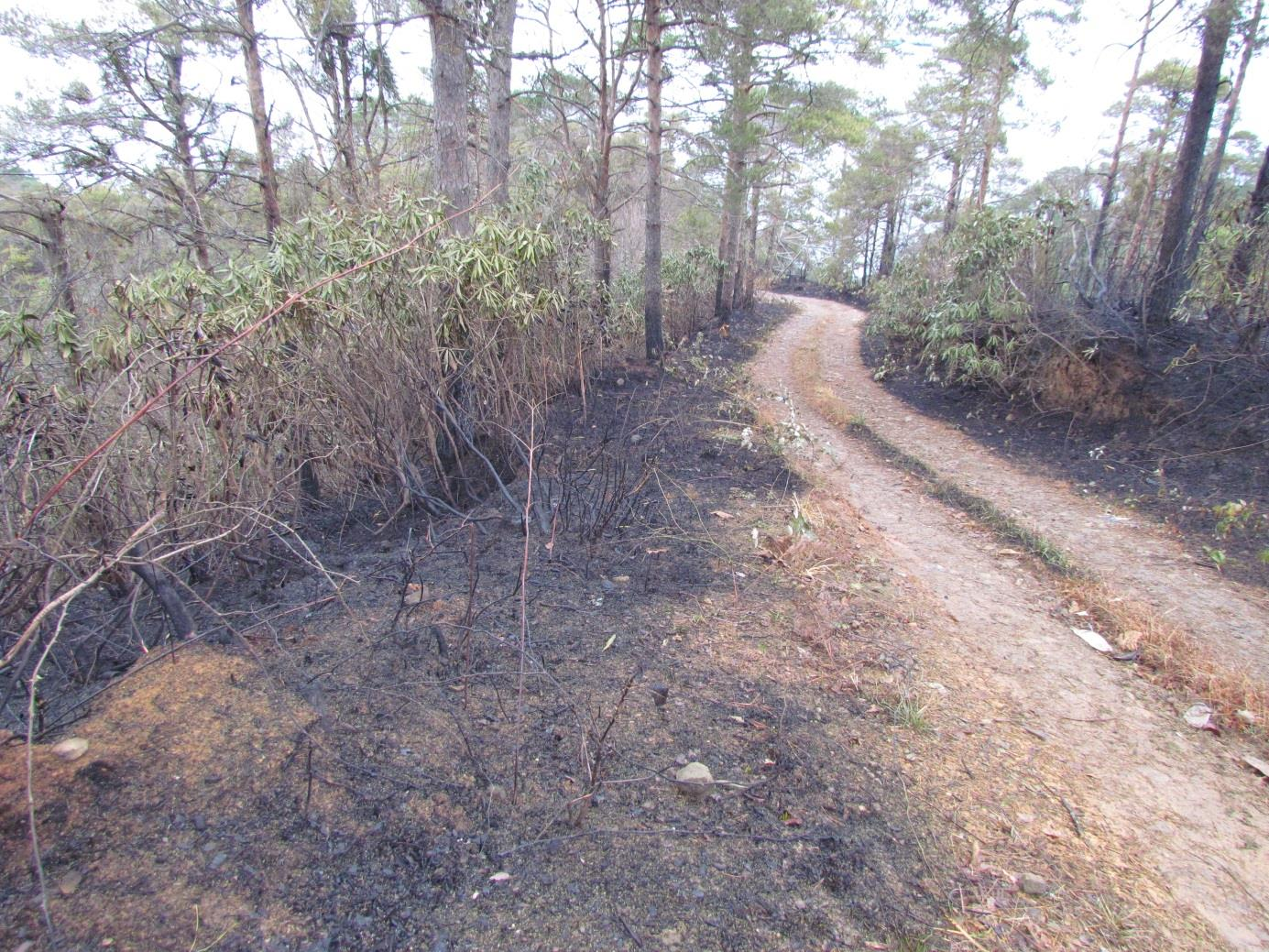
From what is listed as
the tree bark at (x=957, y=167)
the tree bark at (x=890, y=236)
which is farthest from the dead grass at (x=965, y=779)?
the tree bark at (x=890, y=236)

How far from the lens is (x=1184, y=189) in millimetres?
6957

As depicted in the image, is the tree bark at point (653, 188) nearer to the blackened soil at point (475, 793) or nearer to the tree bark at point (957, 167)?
the blackened soil at point (475, 793)

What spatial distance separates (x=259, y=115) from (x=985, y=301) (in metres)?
9.53

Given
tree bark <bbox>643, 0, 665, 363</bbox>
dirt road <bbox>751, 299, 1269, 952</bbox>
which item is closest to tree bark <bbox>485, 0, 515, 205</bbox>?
tree bark <bbox>643, 0, 665, 363</bbox>

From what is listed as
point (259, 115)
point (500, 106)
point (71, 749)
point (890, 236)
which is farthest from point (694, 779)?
point (890, 236)

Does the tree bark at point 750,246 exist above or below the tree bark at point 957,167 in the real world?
below

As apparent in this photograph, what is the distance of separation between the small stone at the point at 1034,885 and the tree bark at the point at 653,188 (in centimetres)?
890

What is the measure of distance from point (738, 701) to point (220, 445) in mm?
2824

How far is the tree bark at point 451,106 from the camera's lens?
Answer: 5.32 metres

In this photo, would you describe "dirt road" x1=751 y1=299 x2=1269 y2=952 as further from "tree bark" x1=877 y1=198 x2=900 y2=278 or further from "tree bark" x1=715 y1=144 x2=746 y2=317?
"tree bark" x1=877 y1=198 x2=900 y2=278

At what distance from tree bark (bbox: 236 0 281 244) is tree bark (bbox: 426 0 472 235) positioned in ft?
11.6

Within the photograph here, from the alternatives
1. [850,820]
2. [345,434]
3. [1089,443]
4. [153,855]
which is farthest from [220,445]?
[1089,443]

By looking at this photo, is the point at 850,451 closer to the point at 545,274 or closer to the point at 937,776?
the point at 545,274

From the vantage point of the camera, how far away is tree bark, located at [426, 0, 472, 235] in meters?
5.32
